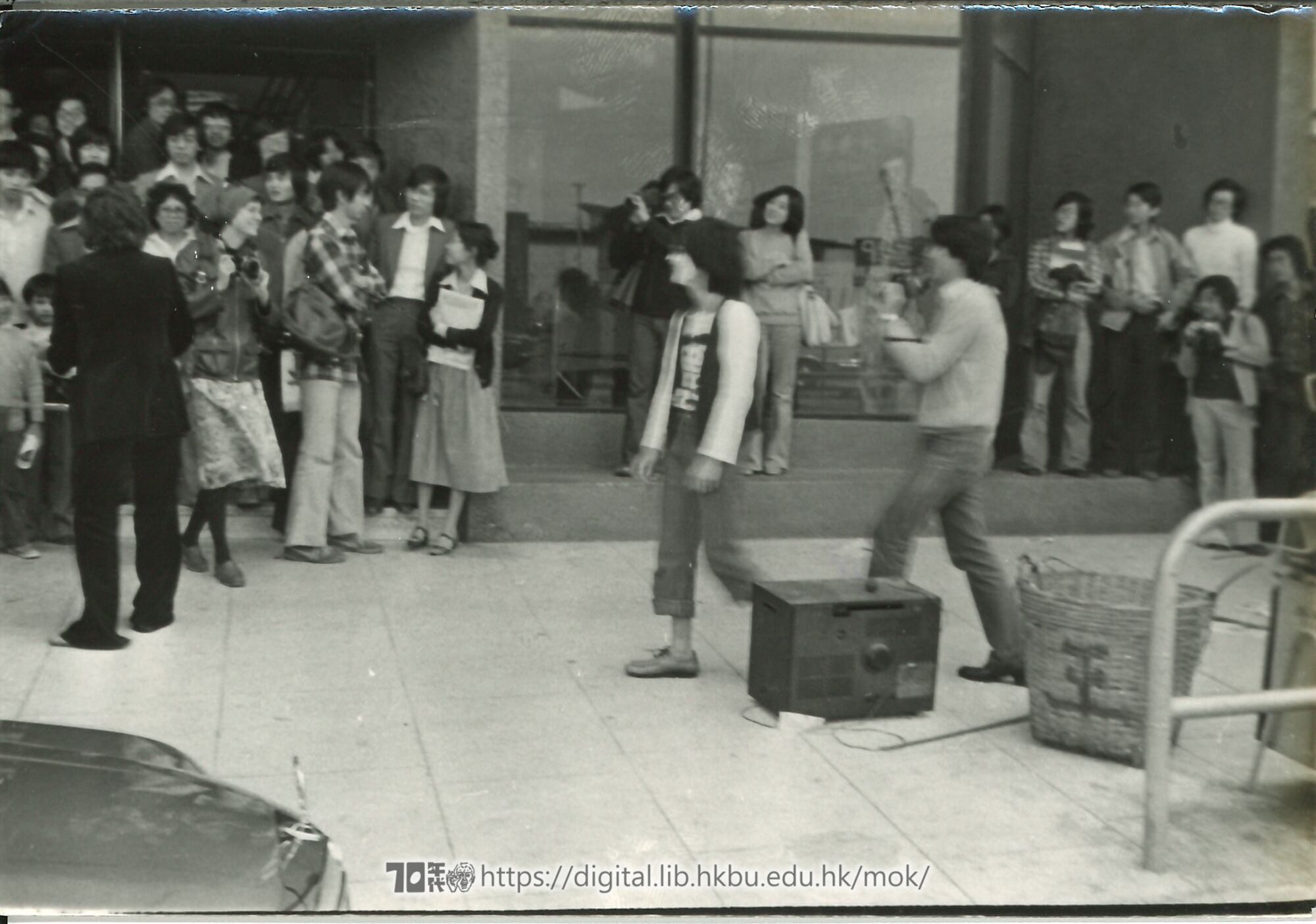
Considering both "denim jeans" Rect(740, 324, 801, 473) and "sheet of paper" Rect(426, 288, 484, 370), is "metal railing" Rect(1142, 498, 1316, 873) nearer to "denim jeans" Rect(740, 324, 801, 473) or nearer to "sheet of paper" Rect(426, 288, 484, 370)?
"sheet of paper" Rect(426, 288, 484, 370)

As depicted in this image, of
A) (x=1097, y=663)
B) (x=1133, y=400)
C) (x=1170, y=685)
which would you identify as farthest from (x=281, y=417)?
(x=1133, y=400)

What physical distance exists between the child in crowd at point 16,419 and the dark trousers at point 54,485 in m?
0.21

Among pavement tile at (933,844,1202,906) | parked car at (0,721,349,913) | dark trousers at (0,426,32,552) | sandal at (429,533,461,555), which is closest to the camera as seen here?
parked car at (0,721,349,913)

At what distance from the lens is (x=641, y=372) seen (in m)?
8.85

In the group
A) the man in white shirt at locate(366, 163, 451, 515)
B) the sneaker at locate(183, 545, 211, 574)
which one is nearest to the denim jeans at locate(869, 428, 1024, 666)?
the man in white shirt at locate(366, 163, 451, 515)

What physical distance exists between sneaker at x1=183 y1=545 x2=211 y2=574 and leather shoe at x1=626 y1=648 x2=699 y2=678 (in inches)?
94.4

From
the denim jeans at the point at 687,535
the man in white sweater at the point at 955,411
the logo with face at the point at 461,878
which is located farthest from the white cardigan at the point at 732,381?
the logo with face at the point at 461,878

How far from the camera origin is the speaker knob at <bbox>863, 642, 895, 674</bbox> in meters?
5.51

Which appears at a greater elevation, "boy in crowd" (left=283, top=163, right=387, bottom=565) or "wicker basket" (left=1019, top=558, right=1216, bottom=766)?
"boy in crowd" (left=283, top=163, right=387, bottom=565)

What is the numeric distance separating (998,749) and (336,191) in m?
4.18

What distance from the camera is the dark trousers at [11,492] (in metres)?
7.17

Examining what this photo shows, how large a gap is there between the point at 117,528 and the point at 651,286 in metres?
3.65

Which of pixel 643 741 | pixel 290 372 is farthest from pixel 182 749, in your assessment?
pixel 290 372

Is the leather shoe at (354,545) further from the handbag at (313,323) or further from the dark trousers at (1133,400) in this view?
the dark trousers at (1133,400)
